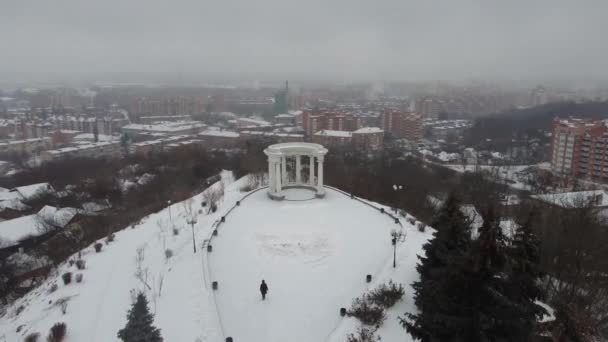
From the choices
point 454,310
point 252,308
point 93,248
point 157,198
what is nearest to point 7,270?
point 93,248

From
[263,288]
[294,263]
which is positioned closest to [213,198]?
[294,263]

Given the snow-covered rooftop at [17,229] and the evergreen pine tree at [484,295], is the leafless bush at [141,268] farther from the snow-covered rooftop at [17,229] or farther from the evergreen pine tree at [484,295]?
the snow-covered rooftop at [17,229]

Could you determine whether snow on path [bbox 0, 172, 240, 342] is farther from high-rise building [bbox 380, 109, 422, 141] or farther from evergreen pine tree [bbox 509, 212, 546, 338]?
high-rise building [bbox 380, 109, 422, 141]

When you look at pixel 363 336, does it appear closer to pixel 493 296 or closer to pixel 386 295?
pixel 386 295

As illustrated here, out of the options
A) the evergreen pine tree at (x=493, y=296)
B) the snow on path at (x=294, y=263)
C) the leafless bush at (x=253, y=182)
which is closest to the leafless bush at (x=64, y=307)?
the snow on path at (x=294, y=263)

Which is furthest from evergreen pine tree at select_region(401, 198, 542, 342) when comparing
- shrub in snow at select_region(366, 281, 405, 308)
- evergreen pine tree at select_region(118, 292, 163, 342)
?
evergreen pine tree at select_region(118, 292, 163, 342)
